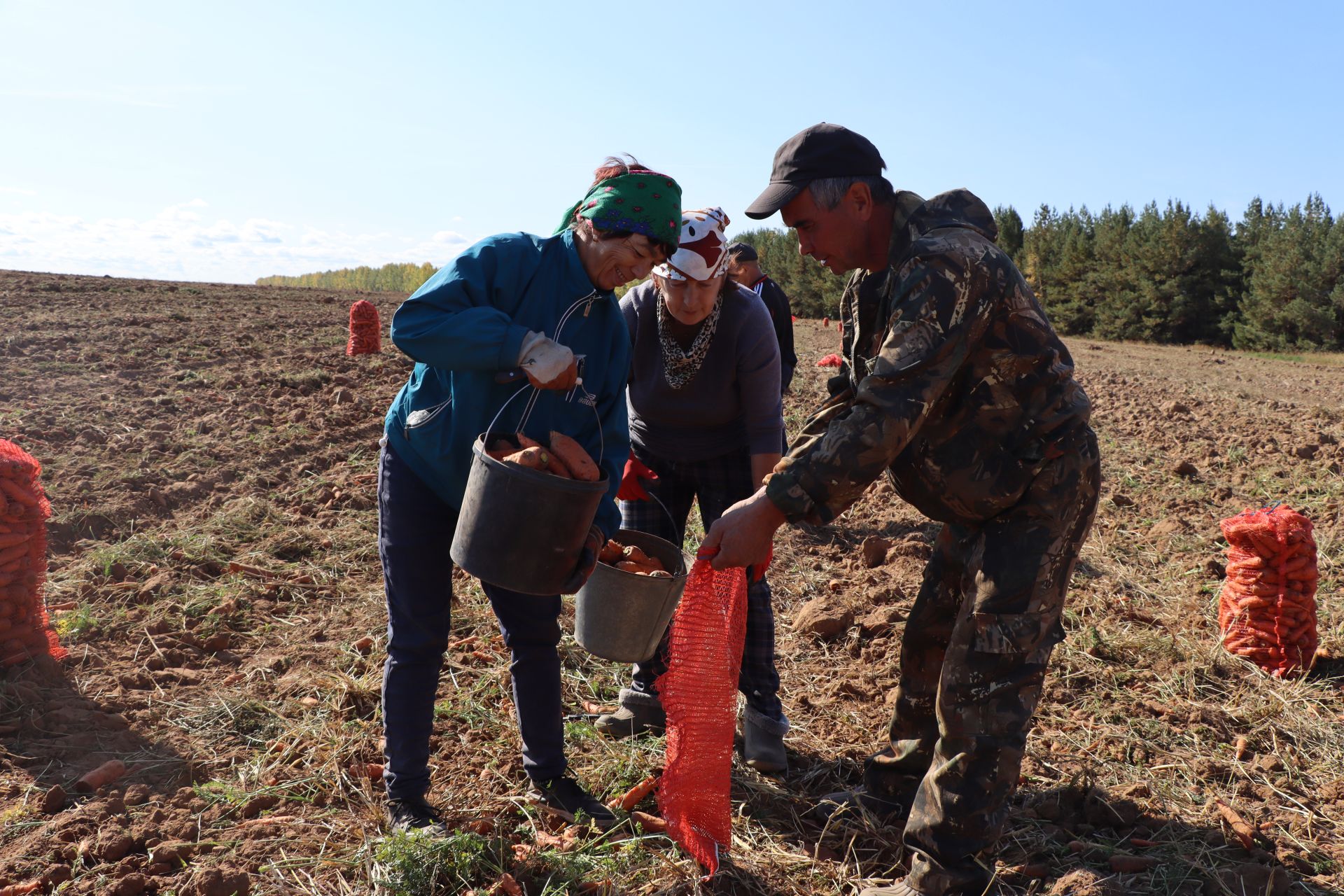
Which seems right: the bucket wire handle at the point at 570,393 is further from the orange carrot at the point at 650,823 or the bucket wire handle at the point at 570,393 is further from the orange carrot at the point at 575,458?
the orange carrot at the point at 650,823

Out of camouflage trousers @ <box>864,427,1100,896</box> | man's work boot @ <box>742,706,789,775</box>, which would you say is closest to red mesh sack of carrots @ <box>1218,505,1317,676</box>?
camouflage trousers @ <box>864,427,1100,896</box>

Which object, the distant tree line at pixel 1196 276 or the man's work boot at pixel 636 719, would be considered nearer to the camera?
the man's work boot at pixel 636 719

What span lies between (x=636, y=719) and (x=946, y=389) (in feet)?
5.56

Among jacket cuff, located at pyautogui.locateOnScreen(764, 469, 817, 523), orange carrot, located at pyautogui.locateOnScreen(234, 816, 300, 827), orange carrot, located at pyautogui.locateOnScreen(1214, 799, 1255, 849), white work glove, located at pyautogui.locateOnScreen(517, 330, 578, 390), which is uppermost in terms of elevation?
white work glove, located at pyautogui.locateOnScreen(517, 330, 578, 390)

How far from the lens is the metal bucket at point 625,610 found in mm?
2646

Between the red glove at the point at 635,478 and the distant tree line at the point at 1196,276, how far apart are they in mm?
22715

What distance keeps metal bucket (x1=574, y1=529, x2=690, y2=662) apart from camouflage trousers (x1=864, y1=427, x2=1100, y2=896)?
772mm

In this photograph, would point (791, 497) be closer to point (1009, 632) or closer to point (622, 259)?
point (1009, 632)

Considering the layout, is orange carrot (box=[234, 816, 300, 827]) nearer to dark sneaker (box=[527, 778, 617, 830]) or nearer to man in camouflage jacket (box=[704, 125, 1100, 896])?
dark sneaker (box=[527, 778, 617, 830])

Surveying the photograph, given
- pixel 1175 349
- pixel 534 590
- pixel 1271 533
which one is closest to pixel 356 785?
pixel 534 590

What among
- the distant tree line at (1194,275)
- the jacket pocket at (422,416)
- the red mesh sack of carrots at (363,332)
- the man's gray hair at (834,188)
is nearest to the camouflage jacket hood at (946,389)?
the man's gray hair at (834,188)

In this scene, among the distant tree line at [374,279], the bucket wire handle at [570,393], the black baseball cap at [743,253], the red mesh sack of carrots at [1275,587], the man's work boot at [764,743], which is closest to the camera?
the bucket wire handle at [570,393]

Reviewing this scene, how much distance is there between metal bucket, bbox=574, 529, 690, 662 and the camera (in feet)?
8.68

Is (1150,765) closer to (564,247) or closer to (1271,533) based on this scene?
(1271,533)
